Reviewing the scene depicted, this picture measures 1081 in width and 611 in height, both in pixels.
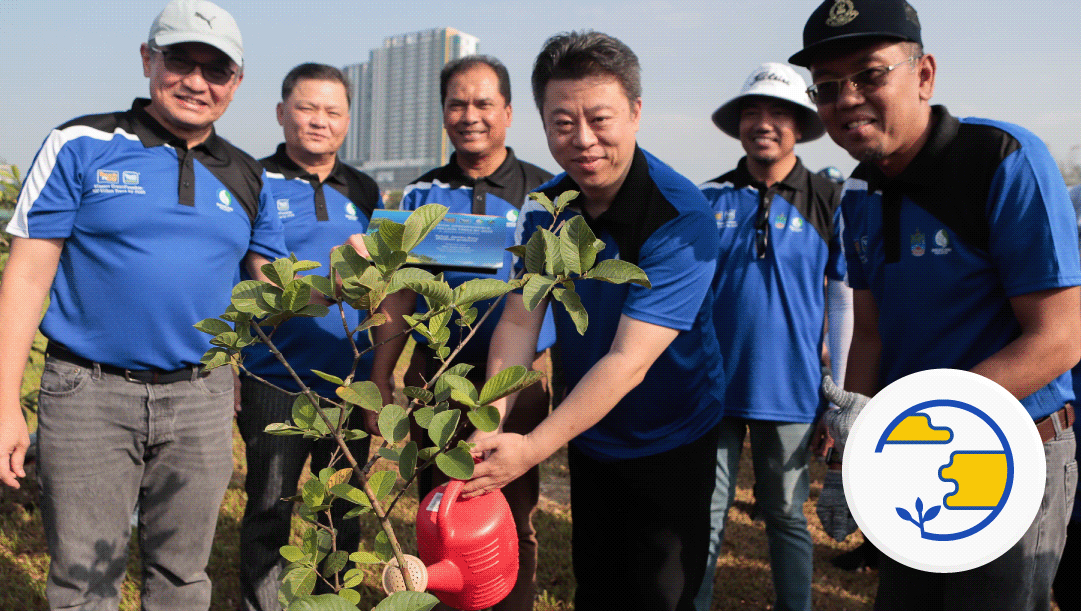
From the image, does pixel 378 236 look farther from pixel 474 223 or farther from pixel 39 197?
pixel 39 197

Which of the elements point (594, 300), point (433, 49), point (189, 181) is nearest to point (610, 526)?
point (594, 300)

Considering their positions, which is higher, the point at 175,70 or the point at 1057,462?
the point at 175,70

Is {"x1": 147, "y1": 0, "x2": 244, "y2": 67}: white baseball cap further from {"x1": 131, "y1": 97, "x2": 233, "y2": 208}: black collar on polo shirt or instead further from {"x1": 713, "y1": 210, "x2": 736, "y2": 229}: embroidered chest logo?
{"x1": 713, "y1": 210, "x2": 736, "y2": 229}: embroidered chest logo

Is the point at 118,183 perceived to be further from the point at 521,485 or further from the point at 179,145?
the point at 521,485

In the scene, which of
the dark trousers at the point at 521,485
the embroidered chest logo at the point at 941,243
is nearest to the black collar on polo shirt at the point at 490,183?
the dark trousers at the point at 521,485

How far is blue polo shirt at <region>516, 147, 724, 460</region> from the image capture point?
1972 mm

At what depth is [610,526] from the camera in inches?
88.5

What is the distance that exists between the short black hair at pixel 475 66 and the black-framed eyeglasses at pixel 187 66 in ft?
2.99

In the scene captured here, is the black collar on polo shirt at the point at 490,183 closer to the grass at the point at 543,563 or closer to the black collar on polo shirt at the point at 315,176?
the black collar on polo shirt at the point at 315,176

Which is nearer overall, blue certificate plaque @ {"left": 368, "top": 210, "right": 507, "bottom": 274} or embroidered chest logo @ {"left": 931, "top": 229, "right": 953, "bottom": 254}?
embroidered chest logo @ {"left": 931, "top": 229, "right": 953, "bottom": 254}

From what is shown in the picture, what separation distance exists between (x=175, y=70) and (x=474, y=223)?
3.57ft

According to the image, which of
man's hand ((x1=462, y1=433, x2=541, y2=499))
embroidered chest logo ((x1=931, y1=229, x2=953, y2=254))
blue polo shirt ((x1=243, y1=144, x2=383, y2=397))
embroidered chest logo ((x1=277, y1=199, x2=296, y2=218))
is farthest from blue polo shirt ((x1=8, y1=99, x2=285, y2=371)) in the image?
embroidered chest logo ((x1=931, y1=229, x2=953, y2=254))

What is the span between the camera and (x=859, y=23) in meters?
1.80

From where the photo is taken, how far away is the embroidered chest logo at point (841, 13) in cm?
182
